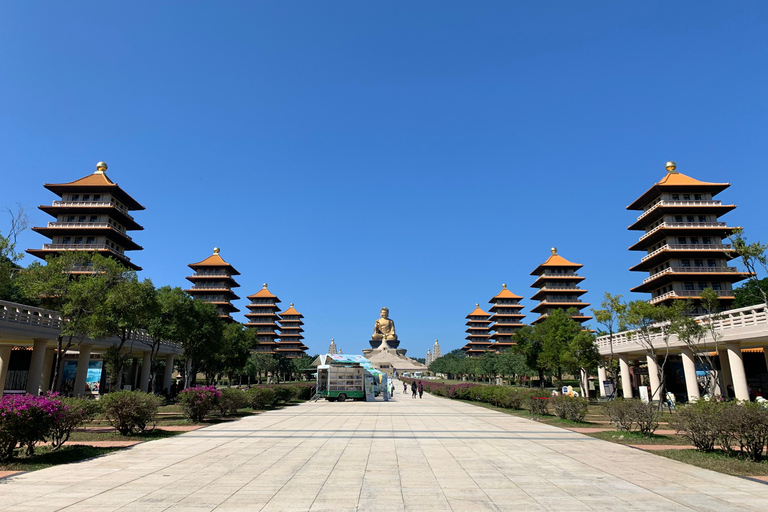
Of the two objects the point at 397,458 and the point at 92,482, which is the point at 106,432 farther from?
the point at 397,458

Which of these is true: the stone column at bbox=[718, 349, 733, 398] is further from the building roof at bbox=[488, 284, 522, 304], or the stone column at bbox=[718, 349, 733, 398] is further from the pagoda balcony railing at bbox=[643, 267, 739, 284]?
the building roof at bbox=[488, 284, 522, 304]

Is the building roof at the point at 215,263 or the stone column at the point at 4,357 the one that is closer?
the stone column at the point at 4,357

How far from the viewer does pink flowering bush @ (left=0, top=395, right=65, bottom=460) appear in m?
9.91

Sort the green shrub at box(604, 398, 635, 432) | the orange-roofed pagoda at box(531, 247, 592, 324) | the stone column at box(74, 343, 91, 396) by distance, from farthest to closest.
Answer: the orange-roofed pagoda at box(531, 247, 592, 324) < the stone column at box(74, 343, 91, 396) < the green shrub at box(604, 398, 635, 432)

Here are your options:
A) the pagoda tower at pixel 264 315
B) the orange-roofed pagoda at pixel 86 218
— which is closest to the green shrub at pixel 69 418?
the orange-roofed pagoda at pixel 86 218

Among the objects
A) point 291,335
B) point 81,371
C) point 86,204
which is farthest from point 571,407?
point 291,335

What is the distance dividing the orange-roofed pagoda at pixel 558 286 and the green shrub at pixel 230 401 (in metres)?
63.1

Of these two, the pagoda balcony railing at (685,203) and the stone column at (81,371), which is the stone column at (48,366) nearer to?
the stone column at (81,371)

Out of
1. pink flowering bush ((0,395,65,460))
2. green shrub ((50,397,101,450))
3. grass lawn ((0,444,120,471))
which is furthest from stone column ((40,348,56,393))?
pink flowering bush ((0,395,65,460))

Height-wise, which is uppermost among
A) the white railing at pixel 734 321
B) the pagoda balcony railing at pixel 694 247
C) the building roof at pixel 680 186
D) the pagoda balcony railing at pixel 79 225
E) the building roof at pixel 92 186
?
the building roof at pixel 92 186

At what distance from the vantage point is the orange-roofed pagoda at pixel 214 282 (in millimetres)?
80188

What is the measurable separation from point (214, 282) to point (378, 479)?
7889 centimetres

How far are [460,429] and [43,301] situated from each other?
65.5 feet

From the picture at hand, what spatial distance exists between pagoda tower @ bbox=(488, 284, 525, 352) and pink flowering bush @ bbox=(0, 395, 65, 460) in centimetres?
9360
